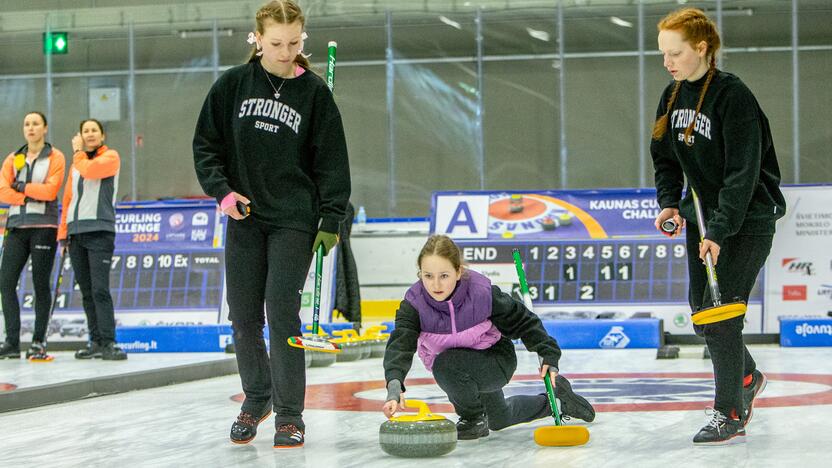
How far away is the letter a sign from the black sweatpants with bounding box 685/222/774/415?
20.5 ft

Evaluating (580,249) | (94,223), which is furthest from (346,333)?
(580,249)

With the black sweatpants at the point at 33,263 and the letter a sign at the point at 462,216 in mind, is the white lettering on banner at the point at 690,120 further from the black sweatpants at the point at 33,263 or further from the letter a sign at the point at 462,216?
the letter a sign at the point at 462,216

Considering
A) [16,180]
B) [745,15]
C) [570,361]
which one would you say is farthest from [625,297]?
[745,15]

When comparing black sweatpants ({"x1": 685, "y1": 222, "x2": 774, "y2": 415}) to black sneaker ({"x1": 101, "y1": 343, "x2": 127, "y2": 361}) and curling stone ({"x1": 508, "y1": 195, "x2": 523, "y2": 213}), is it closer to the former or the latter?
black sneaker ({"x1": 101, "y1": 343, "x2": 127, "y2": 361})

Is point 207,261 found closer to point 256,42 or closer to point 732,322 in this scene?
point 256,42

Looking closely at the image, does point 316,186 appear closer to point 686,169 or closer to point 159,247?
point 686,169

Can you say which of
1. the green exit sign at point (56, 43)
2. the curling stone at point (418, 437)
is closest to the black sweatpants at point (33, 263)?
the curling stone at point (418, 437)

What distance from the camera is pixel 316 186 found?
3668 millimetres

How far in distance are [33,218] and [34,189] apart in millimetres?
190

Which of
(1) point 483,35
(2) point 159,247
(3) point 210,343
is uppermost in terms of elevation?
(1) point 483,35

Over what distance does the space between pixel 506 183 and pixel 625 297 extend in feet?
29.8

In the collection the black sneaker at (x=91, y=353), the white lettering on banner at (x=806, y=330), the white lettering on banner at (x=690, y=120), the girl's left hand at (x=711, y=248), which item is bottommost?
the white lettering on banner at (x=806, y=330)

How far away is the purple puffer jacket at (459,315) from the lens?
139 inches

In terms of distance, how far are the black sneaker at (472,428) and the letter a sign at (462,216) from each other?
606 cm
